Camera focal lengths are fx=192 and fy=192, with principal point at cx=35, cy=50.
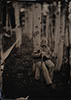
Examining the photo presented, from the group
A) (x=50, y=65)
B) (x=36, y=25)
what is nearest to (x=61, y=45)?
(x=50, y=65)

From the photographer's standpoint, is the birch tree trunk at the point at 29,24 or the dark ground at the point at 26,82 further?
the dark ground at the point at 26,82

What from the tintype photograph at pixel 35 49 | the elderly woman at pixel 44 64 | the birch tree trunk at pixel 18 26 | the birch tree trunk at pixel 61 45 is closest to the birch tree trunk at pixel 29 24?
the tintype photograph at pixel 35 49

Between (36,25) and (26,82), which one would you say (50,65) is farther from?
(36,25)

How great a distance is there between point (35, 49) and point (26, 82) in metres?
0.64

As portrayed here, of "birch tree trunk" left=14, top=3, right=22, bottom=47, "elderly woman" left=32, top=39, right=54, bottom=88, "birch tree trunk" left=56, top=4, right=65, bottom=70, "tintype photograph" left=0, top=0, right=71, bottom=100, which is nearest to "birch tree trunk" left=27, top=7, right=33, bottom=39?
"tintype photograph" left=0, top=0, right=71, bottom=100

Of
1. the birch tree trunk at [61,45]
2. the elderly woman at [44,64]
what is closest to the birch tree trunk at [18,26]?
the elderly woman at [44,64]

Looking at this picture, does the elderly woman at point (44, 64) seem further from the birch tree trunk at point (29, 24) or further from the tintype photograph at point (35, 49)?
the birch tree trunk at point (29, 24)

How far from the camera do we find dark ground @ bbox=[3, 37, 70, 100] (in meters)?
3.56

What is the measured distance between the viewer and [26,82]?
141 inches

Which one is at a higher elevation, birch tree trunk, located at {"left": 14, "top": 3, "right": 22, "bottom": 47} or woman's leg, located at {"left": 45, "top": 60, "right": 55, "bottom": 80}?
birch tree trunk, located at {"left": 14, "top": 3, "right": 22, "bottom": 47}

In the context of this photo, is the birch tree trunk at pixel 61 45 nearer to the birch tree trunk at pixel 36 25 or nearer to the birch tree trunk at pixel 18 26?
the birch tree trunk at pixel 36 25

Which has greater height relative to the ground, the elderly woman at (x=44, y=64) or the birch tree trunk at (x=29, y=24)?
the birch tree trunk at (x=29, y=24)

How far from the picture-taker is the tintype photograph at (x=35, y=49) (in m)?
3.43

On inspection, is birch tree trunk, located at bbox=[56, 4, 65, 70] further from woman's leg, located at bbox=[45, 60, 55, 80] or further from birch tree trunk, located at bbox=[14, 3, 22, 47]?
birch tree trunk, located at bbox=[14, 3, 22, 47]
